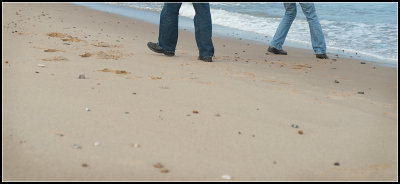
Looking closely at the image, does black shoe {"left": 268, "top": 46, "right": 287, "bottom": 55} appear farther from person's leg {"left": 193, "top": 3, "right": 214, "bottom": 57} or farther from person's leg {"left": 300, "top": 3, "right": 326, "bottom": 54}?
person's leg {"left": 193, "top": 3, "right": 214, "bottom": 57}

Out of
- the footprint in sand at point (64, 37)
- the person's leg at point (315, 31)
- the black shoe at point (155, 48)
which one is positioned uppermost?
the person's leg at point (315, 31)

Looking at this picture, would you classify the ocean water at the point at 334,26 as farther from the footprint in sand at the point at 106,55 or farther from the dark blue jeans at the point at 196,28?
the footprint in sand at the point at 106,55

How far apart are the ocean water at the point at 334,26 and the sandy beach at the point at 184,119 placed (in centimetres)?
194

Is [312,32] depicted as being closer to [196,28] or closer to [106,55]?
[196,28]

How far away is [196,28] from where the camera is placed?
4.98 m

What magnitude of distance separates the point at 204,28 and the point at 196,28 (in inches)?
3.7

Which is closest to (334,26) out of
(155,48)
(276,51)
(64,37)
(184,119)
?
(276,51)

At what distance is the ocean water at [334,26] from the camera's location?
261 inches

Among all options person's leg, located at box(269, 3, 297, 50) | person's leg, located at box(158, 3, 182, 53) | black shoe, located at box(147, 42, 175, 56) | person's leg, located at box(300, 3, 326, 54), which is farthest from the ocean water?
black shoe, located at box(147, 42, 175, 56)

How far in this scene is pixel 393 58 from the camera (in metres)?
6.05

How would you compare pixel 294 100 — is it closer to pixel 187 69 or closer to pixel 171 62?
pixel 187 69

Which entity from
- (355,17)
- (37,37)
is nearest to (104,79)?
(37,37)

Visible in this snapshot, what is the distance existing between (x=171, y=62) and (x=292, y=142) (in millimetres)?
2331

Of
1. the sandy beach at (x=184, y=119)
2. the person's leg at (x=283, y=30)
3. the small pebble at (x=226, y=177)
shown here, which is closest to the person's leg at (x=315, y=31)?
the person's leg at (x=283, y=30)
